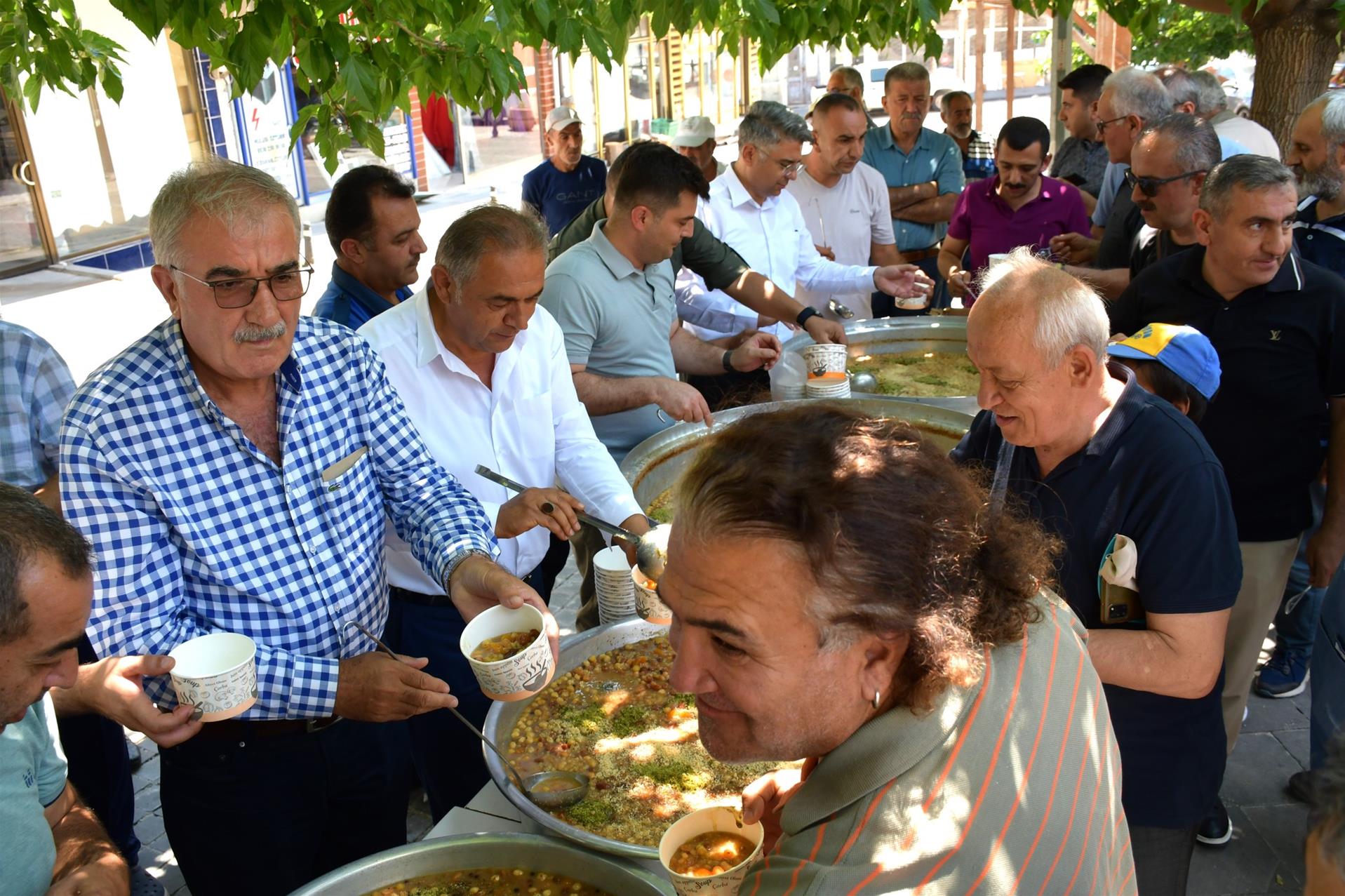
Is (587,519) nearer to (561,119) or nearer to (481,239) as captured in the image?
(481,239)

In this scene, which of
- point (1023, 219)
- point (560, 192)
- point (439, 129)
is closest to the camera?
point (1023, 219)

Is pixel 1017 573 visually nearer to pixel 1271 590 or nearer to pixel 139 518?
pixel 139 518

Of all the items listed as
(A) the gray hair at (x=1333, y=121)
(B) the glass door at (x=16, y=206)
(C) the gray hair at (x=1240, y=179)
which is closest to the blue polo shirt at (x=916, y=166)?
(A) the gray hair at (x=1333, y=121)

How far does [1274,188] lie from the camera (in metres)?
3.44

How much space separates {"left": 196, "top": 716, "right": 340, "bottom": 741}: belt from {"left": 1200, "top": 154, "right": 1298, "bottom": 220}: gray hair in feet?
10.7

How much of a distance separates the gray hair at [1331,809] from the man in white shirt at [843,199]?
17.0 ft

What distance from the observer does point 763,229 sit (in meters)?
5.66

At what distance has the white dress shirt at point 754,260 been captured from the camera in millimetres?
5355

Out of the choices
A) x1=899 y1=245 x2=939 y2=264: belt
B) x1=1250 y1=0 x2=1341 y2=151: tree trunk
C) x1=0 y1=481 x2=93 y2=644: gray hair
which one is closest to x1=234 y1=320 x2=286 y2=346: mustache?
x1=0 y1=481 x2=93 y2=644: gray hair

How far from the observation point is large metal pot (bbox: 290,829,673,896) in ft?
6.37

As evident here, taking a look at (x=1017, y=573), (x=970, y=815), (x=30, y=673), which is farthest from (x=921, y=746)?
(x=30, y=673)

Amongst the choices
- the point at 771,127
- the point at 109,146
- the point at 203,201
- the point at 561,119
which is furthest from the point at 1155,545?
the point at 109,146

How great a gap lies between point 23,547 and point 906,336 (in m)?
4.16

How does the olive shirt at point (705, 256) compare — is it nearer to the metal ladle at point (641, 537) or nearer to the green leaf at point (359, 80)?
the green leaf at point (359, 80)
